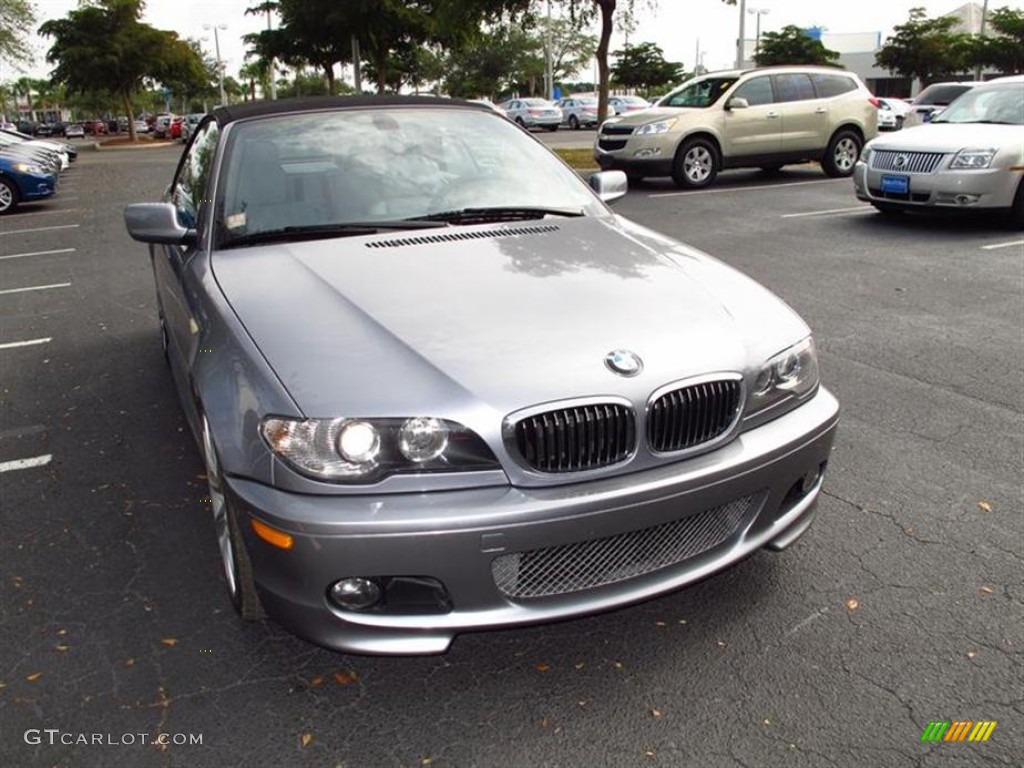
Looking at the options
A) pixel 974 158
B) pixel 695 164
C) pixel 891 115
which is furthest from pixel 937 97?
pixel 974 158

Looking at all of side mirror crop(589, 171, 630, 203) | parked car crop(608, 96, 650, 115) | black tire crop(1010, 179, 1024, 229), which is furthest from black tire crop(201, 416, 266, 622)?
parked car crop(608, 96, 650, 115)

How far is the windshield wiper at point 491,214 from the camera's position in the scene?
354 centimetres

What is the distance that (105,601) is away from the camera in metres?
2.98

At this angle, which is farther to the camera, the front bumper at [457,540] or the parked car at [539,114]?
the parked car at [539,114]

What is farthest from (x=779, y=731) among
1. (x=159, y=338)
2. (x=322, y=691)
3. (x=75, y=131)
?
(x=75, y=131)

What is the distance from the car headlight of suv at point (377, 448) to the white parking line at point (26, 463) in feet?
8.35

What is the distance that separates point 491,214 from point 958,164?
7.33 meters

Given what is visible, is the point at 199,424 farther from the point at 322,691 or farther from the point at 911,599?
the point at 911,599

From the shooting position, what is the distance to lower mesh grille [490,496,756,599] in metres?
2.27

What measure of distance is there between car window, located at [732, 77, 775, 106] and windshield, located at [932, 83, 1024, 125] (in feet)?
11.5

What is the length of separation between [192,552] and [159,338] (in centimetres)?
342

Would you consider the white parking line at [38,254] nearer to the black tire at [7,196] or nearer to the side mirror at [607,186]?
the black tire at [7,196]

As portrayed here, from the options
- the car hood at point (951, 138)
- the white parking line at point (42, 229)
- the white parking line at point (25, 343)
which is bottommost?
the white parking line at point (25, 343)

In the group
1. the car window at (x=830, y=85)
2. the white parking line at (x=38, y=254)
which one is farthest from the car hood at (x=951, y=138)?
the white parking line at (x=38, y=254)
